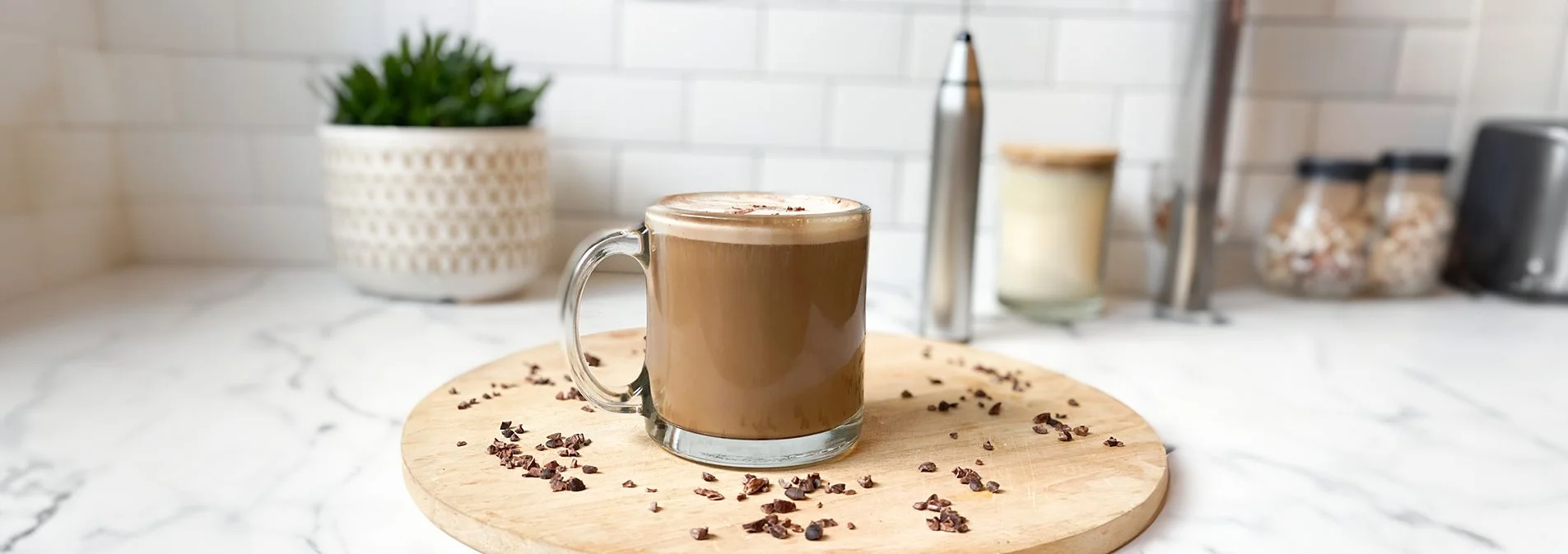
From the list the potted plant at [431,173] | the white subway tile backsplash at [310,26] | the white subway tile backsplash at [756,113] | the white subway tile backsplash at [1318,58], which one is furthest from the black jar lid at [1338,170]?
the white subway tile backsplash at [310,26]

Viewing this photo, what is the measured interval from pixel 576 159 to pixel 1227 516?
2.70 ft

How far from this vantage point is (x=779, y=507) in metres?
0.49

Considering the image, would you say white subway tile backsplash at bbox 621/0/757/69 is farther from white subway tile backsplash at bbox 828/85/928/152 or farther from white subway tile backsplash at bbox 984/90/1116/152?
white subway tile backsplash at bbox 984/90/1116/152

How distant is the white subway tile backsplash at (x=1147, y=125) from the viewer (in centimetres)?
114

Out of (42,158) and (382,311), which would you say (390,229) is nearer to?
(382,311)

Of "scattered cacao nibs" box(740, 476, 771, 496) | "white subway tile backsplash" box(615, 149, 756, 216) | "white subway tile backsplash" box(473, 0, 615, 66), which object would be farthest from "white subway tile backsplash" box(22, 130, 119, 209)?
"scattered cacao nibs" box(740, 476, 771, 496)

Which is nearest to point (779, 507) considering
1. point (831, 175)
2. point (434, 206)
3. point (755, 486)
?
point (755, 486)

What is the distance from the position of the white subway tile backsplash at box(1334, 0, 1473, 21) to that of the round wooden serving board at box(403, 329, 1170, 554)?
2.40ft

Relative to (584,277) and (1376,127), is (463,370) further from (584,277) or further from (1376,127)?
(1376,127)

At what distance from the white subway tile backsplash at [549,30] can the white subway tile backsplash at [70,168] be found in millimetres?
429

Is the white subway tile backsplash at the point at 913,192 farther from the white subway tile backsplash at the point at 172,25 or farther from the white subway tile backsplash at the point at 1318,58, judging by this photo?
the white subway tile backsplash at the point at 172,25

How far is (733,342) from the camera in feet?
1.77

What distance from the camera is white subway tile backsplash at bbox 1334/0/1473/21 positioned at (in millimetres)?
1146

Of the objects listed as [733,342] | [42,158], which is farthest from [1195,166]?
[42,158]
